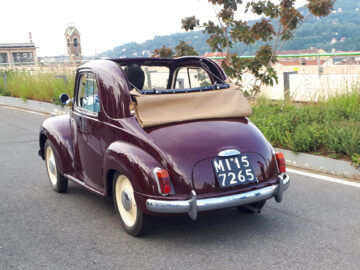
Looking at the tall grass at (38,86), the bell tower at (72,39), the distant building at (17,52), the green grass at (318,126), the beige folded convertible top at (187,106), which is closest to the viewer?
the beige folded convertible top at (187,106)

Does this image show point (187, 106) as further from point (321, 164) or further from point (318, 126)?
point (318, 126)

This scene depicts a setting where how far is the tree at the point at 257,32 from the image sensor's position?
1190cm

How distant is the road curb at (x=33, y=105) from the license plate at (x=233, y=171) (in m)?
12.7

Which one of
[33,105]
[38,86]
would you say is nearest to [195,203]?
[33,105]

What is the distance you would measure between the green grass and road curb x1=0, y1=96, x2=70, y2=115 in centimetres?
887

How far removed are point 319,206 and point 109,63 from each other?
2851mm

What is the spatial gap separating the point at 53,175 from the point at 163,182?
3077mm

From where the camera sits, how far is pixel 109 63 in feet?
18.4

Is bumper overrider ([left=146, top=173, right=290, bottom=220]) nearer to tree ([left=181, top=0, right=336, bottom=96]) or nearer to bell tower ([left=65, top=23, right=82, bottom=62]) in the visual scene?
tree ([left=181, top=0, right=336, bottom=96])

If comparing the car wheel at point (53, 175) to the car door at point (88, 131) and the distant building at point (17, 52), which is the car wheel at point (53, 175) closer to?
the car door at point (88, 131)

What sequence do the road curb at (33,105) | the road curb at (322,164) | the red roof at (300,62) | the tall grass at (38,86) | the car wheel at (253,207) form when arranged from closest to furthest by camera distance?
the car wheel at (253,207) → the road curb at (322,164) → the red roof at (300,62) → the road curb at (33,105) → the tall grass at (38,86)

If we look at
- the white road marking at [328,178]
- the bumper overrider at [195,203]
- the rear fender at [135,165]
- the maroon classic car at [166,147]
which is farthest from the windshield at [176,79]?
the white road marking at [328,178]

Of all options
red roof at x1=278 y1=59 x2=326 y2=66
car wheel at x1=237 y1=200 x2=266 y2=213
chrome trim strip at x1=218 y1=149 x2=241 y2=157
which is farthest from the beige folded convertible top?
red roof at x1=278 y1=59 x2=326 y2=66

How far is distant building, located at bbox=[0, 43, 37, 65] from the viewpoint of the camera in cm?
11812
